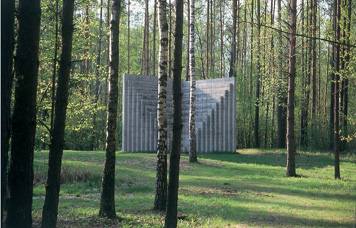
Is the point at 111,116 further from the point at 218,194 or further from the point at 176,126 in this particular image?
the point at 218,194

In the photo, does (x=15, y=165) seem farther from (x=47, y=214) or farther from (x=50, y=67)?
(x=50, y=67)

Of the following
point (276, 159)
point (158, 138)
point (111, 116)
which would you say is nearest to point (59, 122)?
point (111, 116)

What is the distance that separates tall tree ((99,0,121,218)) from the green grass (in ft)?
1.32

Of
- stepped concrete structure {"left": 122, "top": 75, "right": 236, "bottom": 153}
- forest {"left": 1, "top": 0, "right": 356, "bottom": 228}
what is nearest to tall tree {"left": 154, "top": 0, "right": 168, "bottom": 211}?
forest {"left": 1, "top": 0, "right": 356, "bottom": 228}

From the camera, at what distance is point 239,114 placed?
44031 mm

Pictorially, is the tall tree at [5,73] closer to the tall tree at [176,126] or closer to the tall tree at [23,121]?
the tall tree at [23,121]

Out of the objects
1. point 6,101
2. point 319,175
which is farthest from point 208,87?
point 6,101

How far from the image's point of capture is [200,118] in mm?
33188

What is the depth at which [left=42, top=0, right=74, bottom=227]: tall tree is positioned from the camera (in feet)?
28.9

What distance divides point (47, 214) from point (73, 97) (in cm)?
1172

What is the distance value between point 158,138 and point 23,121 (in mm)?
5300

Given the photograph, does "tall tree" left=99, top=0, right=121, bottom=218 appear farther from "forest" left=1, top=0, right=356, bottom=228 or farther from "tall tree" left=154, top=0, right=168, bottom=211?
"tall tree" left=154, top=0, right=168, bottom=211

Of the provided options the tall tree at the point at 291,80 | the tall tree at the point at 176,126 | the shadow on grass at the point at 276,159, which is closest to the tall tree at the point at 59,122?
the tall tree at the point at 176,126

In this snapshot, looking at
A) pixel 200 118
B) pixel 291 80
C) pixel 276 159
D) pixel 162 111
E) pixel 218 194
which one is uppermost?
pixel 291 80
